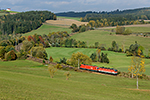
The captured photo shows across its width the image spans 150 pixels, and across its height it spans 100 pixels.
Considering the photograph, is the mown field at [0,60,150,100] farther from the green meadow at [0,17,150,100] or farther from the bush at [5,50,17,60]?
the bush at [5,50,17,60]

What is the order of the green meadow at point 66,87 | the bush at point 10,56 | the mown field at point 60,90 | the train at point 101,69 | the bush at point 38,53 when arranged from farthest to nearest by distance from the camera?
the bush at point 38,53, the bush at point 10,56, the train at point 101,69, the green meadow at point 66,87, the mown field at point 60,90

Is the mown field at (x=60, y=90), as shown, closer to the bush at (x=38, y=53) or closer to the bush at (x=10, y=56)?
the bush at (x=10, y=56)

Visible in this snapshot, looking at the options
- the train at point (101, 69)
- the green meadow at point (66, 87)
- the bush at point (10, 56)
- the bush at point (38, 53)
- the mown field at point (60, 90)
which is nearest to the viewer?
the mown field at point (60, 90)

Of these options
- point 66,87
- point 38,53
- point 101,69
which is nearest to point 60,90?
point 66,87

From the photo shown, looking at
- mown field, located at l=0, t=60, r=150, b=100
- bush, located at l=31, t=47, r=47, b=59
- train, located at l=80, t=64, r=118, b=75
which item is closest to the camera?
mown field, located at l=0, t=60, r=150, b=100

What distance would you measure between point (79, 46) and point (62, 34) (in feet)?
164

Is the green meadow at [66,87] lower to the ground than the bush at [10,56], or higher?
higher

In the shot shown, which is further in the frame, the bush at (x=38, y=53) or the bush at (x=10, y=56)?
the bush at (x=38, y=53)

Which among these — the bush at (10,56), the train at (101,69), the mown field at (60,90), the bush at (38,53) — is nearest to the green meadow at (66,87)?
the mown field at (60,90)

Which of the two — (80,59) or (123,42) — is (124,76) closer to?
(80,59)

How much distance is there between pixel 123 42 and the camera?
143 meters

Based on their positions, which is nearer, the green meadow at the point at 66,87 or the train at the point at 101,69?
the green meadow at the point at 66,87

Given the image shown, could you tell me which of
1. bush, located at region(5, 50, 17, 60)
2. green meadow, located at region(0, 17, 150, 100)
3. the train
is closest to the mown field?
green meadow, located at region(0, 17, 150, 100)

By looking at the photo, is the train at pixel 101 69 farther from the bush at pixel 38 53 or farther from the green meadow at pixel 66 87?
the bush at pixel 38 53
